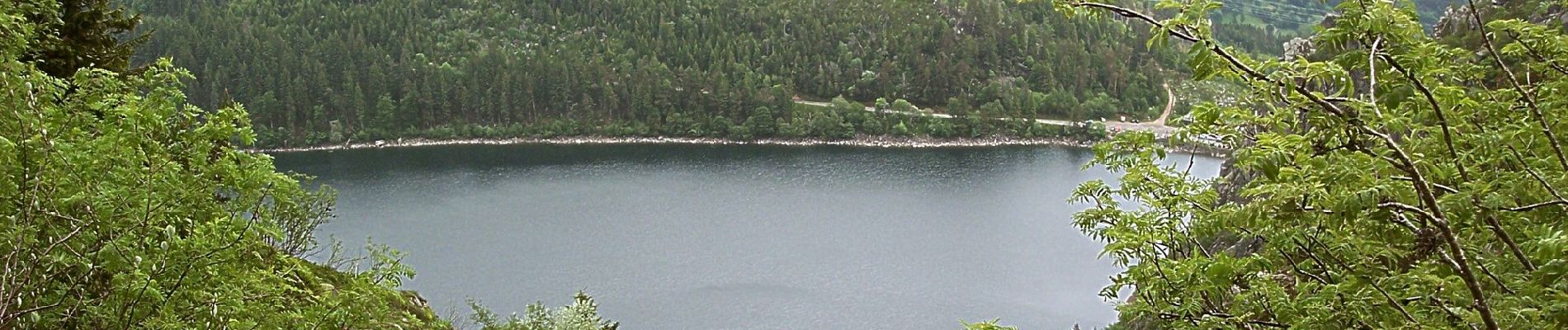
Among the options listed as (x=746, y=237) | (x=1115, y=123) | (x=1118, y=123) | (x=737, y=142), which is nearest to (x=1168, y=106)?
(x=1118, y=123)

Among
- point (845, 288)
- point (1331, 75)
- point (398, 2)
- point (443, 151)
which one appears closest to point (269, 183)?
point (1331, 75)

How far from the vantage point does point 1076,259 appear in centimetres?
5872

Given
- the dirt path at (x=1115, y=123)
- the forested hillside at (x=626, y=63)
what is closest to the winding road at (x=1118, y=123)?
the dirt path at (x=1115, y=123)

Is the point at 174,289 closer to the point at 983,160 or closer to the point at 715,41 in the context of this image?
the point at 983,160

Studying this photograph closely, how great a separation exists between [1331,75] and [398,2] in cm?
14672

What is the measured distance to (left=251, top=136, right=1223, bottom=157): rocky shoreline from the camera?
113562mm

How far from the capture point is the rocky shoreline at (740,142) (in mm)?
113562

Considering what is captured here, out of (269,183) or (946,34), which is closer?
(269,183)

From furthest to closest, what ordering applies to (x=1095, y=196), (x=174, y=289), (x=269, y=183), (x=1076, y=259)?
(x=1076, y=259), (x=1095, y=196), (x=269, y=183), (x=174, y=289)

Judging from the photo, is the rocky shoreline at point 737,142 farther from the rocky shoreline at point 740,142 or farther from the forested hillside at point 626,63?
the forested hillside at point 626,63

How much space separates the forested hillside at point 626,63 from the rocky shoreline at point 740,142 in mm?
1423

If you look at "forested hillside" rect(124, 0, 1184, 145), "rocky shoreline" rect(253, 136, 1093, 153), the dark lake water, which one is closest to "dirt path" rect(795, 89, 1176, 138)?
"forested hillside" rect(124, 0, 1184, 145)

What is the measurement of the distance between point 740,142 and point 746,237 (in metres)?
53.9

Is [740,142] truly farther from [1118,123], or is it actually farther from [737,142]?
[1118,123]
